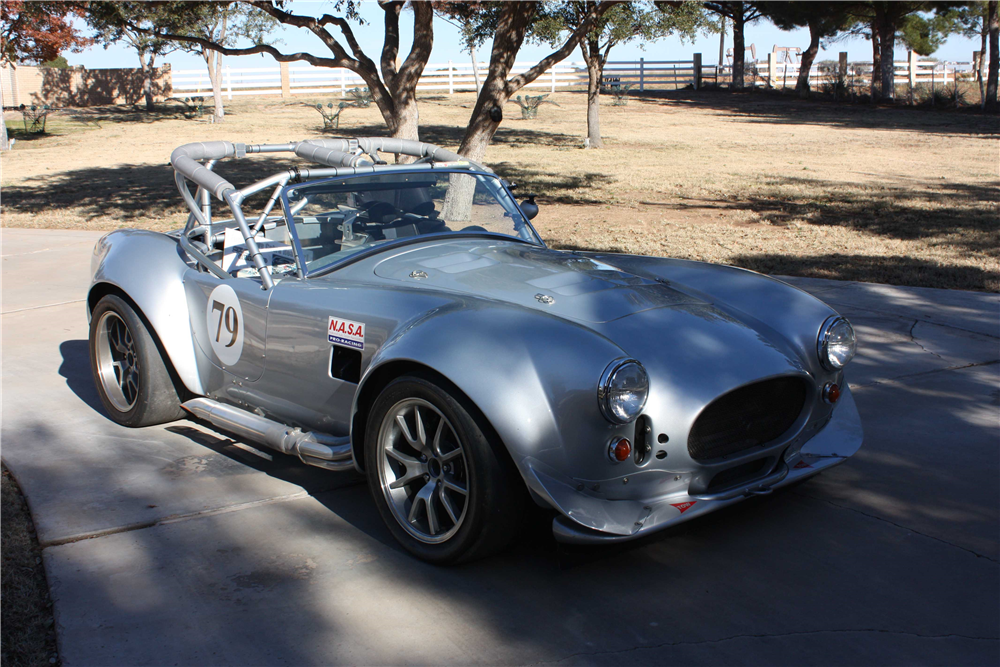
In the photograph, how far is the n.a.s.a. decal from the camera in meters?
3.40

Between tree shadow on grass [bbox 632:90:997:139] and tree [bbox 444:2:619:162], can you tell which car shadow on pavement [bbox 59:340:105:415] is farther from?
tree shadow on grass [bbox 632:90:997:139]

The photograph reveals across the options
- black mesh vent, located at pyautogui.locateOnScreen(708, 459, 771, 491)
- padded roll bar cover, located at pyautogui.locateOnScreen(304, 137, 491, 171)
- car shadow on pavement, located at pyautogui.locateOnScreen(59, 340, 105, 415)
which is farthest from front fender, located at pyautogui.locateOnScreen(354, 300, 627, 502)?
car shadow on pavement, located at pyautogui.locateOnScreen(59, 340, 105, 415)

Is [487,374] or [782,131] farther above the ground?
[782,131]

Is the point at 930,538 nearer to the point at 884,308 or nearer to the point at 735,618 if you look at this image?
the point at 735,618

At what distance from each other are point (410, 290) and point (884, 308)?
4.66 m

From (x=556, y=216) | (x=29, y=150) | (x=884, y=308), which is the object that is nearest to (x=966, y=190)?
(x=556, y=216)

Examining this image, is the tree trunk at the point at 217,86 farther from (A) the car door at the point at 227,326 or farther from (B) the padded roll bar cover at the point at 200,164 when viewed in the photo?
(A) the car door at the point at 227,326

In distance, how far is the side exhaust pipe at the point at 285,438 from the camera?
344cm

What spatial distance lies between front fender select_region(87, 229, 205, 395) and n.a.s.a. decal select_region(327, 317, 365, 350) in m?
1.20

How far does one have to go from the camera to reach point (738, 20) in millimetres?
46844

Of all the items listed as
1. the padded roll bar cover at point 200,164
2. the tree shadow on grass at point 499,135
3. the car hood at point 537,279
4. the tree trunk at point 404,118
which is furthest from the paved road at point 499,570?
the tree shadow on grass at point 499,135

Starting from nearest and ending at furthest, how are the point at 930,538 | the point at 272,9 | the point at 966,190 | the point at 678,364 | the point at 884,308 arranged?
1. the point at 678,364
2. the point at 930,538
3. the point at 884,308
4. the point at 272,9
5. the point at 966,190

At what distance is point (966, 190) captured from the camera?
13.2m

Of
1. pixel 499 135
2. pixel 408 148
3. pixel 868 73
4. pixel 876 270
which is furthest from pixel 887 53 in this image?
pixel 408 148
